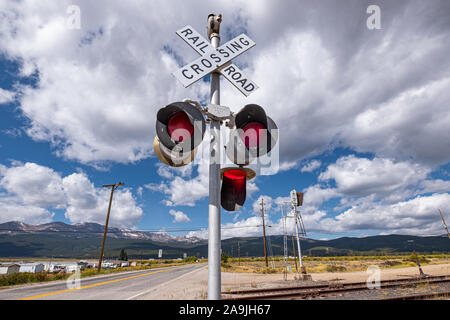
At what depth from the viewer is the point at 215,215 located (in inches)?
89.9

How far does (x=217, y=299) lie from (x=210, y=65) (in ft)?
7.36

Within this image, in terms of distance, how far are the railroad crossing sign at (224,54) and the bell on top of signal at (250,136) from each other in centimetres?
32

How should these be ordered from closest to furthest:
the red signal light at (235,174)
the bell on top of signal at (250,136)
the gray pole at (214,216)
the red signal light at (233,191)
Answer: the gray pole at (214,216)
the bell on top of signal at (250,136)
the red signal light at (235,174)
the red signal light at (233,191)

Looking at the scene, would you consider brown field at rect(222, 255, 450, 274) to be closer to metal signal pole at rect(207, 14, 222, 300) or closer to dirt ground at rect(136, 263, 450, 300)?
dirt ground at rect(136, 263, 450, 300)

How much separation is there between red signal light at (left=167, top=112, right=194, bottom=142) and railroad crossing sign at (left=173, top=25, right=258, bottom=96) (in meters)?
0.61

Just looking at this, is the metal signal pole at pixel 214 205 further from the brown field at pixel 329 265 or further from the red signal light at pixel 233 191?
A: the brown field at pixel 329 265

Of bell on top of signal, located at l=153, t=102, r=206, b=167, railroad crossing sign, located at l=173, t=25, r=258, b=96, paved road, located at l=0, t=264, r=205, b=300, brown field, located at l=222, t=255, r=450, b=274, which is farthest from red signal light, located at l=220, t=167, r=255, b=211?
brown field, located at l=222, t=255, r=450, b=274

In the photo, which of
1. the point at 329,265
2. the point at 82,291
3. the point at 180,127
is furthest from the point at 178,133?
the point at 329,265

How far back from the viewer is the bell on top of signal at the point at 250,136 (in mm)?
2404

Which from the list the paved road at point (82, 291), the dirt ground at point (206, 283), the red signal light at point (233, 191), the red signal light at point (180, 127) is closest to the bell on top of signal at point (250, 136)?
the red signal light at point (233, 191)

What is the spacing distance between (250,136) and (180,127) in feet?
2.30
